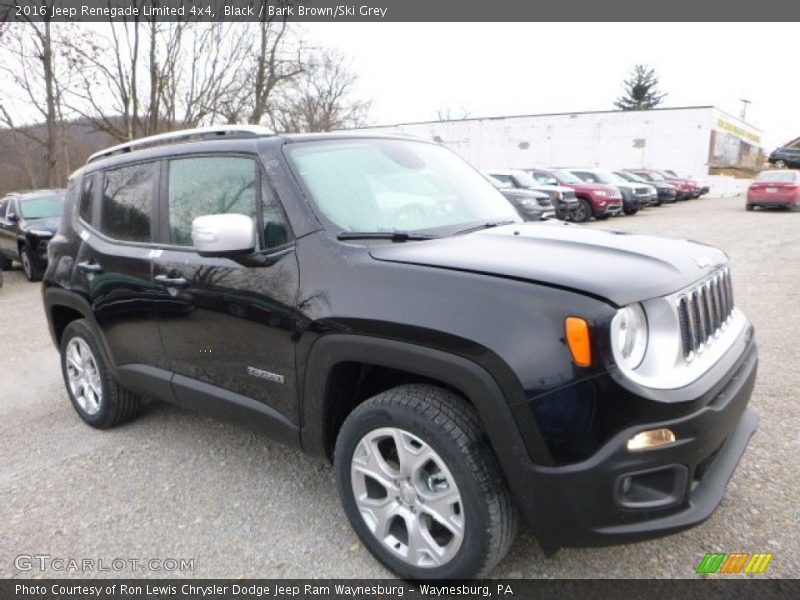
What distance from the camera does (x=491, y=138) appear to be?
44.3 metres

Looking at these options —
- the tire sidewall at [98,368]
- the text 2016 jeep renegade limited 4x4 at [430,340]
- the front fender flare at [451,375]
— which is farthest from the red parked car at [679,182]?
the front fender flare at [451,375]

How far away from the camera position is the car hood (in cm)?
203

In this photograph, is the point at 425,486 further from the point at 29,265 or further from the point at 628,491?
the point at 29,265

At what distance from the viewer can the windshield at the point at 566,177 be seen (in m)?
19.2

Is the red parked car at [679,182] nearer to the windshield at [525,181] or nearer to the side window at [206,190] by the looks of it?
the windshield at [525,181]

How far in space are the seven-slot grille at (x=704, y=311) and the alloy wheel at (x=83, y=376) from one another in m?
3.56

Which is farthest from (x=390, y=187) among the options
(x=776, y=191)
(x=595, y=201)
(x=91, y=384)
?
(x=776, y=191)

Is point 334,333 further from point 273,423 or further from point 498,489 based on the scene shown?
point 498,489

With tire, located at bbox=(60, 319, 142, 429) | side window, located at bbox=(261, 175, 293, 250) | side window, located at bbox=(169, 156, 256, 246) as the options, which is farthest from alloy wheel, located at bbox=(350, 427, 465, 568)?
tire, located at bbox=(60, 319, 142, 429)

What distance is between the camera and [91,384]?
4066 millimetres

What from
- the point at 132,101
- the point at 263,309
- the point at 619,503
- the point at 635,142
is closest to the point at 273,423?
the point at 263,309

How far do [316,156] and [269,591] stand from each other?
6.53 feet

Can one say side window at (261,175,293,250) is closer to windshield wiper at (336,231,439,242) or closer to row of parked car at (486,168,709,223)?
windshield wiper at (336,231,439,242)

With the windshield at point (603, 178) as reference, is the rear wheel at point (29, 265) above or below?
below
